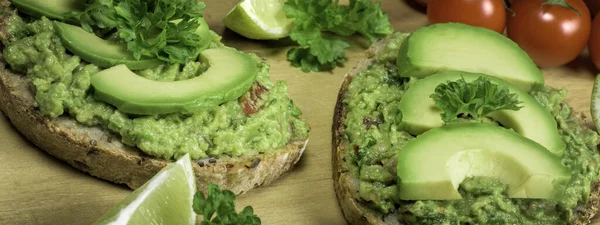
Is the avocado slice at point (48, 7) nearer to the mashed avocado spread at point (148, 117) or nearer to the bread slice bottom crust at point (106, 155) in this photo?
the mashed avocado spread at point (148, 117)

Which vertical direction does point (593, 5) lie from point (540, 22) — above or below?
below

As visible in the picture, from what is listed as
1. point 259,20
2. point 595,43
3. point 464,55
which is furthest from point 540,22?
point 259,20

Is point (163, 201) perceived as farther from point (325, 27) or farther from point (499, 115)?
point (325, 27)

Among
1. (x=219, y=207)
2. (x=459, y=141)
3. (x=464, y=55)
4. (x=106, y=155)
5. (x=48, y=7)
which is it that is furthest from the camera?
(x=464, y=55)

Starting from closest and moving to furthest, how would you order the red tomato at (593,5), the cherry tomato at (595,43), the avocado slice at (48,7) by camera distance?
1. the avocado slice at (48,7)
2. the cherry tomato at (595,43)
3. the red tomato at (593,5)

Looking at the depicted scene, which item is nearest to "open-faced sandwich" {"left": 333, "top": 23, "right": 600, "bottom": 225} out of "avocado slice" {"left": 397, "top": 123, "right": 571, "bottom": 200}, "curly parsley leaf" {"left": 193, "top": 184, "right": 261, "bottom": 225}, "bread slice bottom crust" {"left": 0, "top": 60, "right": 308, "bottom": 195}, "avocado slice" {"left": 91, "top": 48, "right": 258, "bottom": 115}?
"avocado slice" {"left": 397, "top": 123, "right": 571, "bottom": 200}

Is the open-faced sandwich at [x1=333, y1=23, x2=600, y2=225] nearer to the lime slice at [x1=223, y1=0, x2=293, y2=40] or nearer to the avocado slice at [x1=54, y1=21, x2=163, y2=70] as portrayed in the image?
the lime slice at [x1=223, y1=0, x2=293, y2=40]

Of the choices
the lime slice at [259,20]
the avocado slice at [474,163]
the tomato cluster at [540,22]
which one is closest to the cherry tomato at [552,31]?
the tomato cluster at [540,22]
